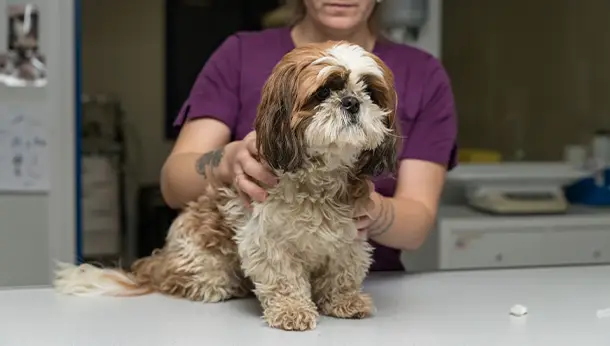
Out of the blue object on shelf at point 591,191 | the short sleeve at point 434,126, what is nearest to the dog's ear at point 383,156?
the short sleeve at point 434,126

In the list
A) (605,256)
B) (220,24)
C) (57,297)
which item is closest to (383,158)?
(57,297)

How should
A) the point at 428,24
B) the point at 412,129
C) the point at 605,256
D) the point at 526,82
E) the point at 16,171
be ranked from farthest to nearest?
the point at 526,82
the point at 428,24
the point at 605,256
the point at 16,171
the point at 412,129

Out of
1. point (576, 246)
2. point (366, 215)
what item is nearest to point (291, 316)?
point (366, 215)

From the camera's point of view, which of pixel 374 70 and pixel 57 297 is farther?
pixel 57 297

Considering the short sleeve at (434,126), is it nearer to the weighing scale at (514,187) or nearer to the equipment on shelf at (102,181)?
the weighing scale at (514,187)

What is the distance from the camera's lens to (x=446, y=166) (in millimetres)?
1390

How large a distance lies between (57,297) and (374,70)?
624mm

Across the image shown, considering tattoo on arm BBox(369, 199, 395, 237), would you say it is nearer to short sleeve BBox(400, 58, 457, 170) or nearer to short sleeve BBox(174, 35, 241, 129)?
short sleeve BBox(400, 58, 457, 170)

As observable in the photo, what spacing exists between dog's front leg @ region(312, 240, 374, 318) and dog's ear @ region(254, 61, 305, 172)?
0.20 metres

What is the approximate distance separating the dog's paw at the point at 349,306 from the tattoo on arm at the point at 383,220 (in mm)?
111

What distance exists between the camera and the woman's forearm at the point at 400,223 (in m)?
1.18

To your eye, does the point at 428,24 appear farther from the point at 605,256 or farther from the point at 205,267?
the point at 205,267

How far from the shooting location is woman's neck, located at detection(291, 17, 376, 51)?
4.41 ft

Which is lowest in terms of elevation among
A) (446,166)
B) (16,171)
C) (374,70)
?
(16,171)
